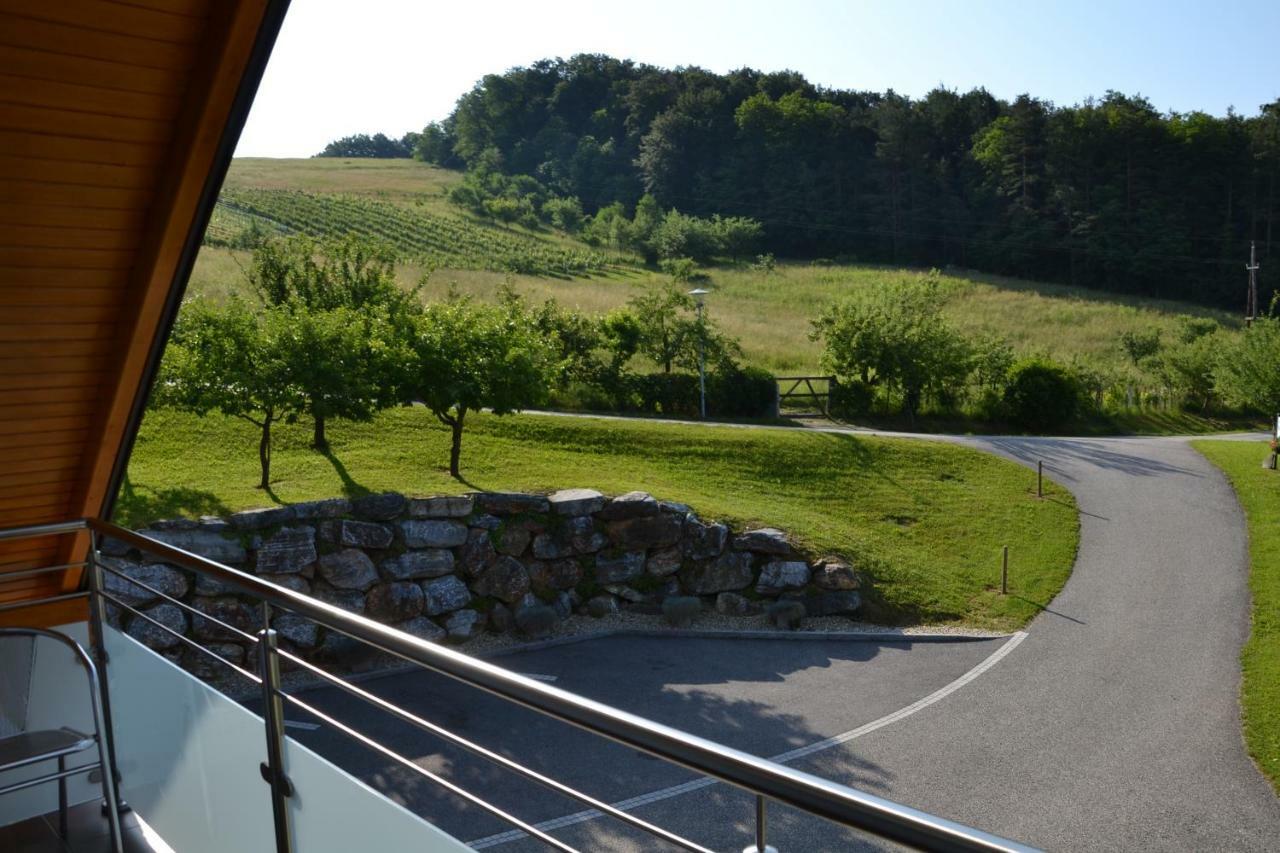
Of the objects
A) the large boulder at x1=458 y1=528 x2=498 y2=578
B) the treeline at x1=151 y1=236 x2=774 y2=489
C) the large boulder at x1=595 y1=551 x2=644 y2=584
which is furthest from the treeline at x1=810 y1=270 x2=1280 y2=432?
the large boulder at x1=458 y1=528 x2=498 y2=578

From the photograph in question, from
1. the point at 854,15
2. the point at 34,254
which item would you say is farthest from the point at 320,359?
the point at 854,15

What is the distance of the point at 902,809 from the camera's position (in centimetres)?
89

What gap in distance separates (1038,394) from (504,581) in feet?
60.4

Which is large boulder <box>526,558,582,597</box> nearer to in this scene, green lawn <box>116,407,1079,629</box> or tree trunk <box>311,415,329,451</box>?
green lawn <box>116,407,1079,629</box>

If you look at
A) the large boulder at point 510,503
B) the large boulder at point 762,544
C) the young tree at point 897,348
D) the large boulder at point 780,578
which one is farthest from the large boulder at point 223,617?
the young tree at point 897,348

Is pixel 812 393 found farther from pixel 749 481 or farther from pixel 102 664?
pixel 102 664

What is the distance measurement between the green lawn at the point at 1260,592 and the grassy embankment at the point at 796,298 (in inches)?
207

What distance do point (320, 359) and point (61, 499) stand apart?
884cm

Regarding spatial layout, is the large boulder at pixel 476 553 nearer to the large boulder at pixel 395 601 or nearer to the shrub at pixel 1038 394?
the large boulder at pixel 395 601

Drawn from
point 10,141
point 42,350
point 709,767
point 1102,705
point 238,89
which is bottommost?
point 1102,705

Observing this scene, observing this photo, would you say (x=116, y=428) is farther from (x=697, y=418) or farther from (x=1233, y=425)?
(x=1233, y=425)

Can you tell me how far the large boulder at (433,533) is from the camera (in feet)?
40.2

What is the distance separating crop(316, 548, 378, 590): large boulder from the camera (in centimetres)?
1162

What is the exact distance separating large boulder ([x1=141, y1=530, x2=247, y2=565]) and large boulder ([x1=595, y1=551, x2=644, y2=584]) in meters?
4.77
